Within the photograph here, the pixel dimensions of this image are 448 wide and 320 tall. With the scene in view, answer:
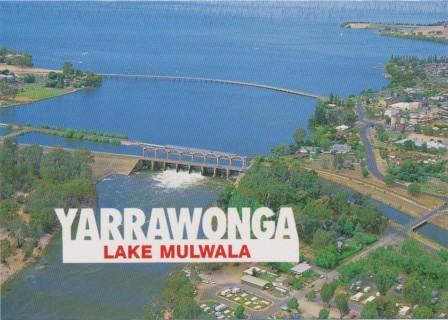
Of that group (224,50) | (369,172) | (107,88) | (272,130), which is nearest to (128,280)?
(369,172)

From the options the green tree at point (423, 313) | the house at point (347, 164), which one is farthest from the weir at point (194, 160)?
the green tree at point (423, 313)

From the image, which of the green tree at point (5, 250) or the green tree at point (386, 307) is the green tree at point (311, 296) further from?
the green tree at point (5, 250)

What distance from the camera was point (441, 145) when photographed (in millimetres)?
12398

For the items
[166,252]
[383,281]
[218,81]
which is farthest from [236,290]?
[218,81]

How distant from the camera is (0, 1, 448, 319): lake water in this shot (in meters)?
7.22

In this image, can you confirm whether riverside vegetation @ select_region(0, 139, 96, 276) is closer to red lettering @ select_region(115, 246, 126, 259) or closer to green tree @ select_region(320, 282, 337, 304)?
red lettering @ select_region(115, 246, 126, 259)

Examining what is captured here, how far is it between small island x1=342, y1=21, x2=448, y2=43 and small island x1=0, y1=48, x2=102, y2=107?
18.1 meters

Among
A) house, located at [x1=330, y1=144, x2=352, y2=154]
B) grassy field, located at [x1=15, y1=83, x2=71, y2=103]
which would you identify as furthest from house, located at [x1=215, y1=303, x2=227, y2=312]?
grassy field, located at [x1=15, y1=83, x2=71, y2=103]

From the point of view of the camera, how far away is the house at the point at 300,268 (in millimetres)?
7254

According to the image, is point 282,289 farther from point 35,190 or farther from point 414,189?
point 35,190

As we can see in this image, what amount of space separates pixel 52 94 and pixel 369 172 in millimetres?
9714

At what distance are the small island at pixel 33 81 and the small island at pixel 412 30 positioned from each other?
18.1 m

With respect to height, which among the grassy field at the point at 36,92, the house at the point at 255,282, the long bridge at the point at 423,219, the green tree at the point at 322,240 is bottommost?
the house at the point at 255,282

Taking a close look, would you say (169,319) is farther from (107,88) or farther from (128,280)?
(107,88)
